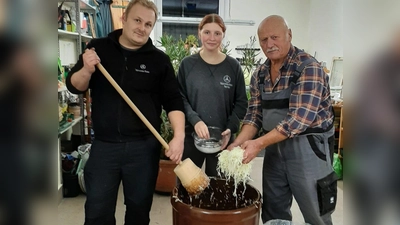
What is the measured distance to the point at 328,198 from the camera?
1.48 meters

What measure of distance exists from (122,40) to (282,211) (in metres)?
1.20

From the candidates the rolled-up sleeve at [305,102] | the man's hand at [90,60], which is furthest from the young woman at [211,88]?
the man's hand at [90,60]

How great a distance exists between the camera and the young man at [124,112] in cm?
152

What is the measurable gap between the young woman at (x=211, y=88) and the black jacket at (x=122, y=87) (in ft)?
1.22

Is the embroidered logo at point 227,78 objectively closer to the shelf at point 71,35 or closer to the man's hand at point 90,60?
the man's hand at point 90,60

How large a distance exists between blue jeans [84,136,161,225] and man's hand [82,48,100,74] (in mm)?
366

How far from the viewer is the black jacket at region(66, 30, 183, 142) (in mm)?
1525

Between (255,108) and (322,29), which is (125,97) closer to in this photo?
(255,108)

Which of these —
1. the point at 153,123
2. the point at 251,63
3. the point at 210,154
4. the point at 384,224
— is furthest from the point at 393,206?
the point at 251,63

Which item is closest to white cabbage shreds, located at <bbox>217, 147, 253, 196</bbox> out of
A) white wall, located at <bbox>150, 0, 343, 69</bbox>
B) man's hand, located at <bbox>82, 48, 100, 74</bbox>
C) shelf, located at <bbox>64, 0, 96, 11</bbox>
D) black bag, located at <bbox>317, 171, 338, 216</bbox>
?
black bag, located at <bbox>317, 171, 338, 216</bbox>

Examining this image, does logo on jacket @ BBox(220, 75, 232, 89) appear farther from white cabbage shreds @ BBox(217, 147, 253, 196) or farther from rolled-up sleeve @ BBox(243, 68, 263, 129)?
white cabbage shreds @ BBox(217, 147, 253, 196)

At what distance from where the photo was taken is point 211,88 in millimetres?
1909

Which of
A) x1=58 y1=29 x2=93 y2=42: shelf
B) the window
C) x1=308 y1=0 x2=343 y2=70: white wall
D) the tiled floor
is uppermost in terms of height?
the window

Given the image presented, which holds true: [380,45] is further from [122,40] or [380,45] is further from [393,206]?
[122,40]
